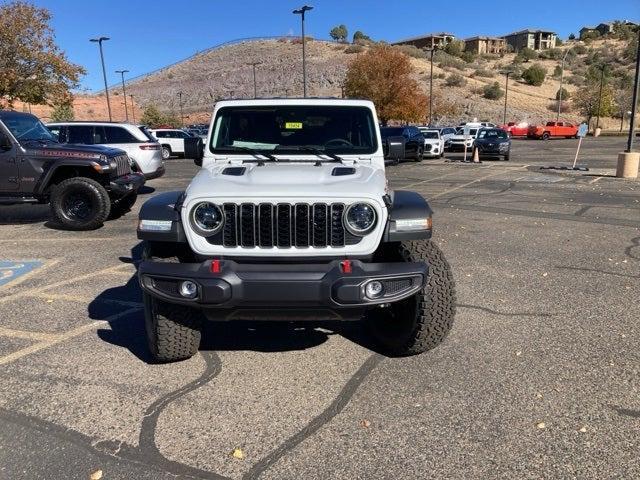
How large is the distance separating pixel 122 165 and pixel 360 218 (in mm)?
7043

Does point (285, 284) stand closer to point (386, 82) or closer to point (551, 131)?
point (386, 82)

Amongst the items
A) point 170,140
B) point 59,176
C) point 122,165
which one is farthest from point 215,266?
point 170,140

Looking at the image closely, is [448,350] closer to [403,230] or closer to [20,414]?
[403,230]

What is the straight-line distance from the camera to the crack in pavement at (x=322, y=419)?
2793 mm

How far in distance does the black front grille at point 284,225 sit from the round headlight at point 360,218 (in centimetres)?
5

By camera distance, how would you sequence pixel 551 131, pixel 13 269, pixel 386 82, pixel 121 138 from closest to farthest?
pixel 13 269 < pixel 121 138 < pixel 386 82 < pixel 551 131

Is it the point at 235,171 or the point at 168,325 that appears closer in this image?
the point at 168,325

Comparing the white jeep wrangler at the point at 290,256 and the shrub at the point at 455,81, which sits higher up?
the shrub at the point at 455,81

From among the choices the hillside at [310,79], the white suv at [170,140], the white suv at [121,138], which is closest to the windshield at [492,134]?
the white suv at [170,140]

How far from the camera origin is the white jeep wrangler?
3240mm

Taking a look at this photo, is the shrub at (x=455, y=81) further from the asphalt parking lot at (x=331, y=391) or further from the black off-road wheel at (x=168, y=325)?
the black off-road wheel at (x=168, y=325)

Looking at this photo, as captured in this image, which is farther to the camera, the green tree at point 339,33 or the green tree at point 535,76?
Result: the green tree at point 339,33

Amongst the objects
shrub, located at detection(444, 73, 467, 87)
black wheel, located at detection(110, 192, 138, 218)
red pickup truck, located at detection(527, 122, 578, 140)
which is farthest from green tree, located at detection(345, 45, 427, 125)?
black wheel, located at detection(110, 192, 138, 218)

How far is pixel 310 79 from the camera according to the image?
266 ft
